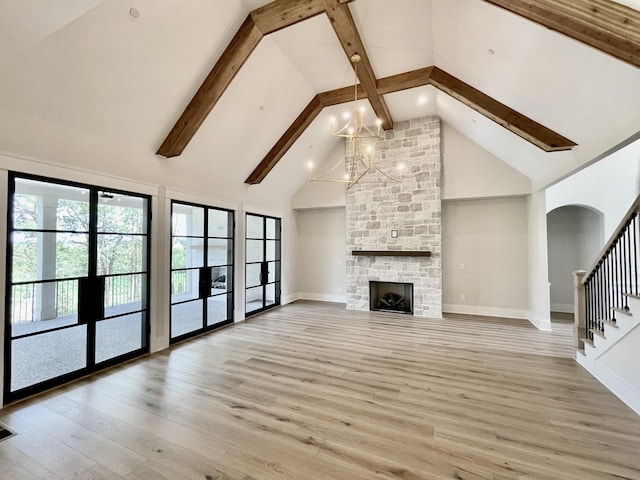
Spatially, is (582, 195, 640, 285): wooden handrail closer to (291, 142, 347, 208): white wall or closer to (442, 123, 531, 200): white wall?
(442, 123, 531, 200): white wall

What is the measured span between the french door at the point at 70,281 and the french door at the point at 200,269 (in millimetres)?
578

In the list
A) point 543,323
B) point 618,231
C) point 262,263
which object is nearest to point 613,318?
point 618,231

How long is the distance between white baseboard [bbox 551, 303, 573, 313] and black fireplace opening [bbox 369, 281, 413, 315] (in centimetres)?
359

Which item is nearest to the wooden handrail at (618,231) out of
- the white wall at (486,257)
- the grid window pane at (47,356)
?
the white wall at (486,257)

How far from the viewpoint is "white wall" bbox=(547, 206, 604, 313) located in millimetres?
6609

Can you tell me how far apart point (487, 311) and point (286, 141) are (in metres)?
6.15

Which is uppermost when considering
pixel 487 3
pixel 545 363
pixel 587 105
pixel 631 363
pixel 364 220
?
pixel 487 3

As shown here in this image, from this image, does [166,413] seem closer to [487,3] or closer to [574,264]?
[487,3]

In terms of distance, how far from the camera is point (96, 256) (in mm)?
3678

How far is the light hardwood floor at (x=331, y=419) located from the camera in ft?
6.84

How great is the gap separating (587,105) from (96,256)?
618 centimetres

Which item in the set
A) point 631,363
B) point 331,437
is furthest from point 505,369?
point 331,437

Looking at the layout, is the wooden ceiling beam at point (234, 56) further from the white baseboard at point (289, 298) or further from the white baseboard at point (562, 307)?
the white baseboard at point (562, 307)

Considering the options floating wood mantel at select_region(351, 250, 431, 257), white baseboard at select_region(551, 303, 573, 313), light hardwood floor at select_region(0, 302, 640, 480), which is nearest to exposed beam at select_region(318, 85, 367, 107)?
floating wood mantel at select_region(351, 250, 431, 257)
